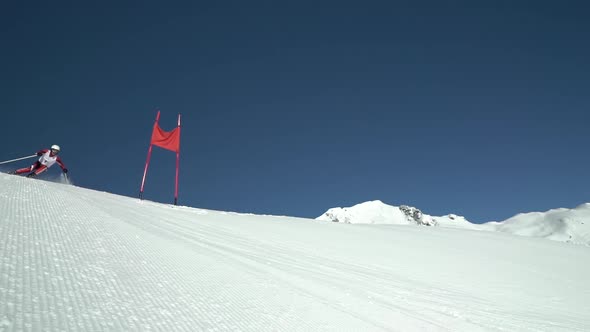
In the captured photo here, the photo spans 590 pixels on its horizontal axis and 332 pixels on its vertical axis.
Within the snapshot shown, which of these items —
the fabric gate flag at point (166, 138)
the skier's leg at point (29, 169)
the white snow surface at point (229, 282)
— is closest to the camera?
the white snow surface at point (229, 282)

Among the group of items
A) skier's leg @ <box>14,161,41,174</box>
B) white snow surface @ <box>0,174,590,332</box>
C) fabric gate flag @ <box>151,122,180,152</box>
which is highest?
fabric gate flag @ <box>151,122,180,152</box>

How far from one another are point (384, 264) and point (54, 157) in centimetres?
1119

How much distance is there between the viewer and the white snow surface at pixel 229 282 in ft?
7.05

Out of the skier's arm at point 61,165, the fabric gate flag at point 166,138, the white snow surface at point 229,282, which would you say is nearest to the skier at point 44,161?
the skier's arm at point 61,165

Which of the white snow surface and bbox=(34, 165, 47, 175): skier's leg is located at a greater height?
bbox=(34, 165, 47, 175): skier's leg

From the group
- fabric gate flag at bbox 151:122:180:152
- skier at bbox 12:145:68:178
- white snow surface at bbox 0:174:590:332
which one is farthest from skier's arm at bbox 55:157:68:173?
white snow surface at bbox 0:174:590:332

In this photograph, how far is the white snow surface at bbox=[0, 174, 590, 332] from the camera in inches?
84.6

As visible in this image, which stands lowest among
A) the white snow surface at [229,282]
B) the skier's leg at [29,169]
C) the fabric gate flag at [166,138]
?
the white snow surface at [229,282]

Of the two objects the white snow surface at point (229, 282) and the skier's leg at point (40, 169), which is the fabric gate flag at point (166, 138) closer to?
the skier's leg at point (40, 169)

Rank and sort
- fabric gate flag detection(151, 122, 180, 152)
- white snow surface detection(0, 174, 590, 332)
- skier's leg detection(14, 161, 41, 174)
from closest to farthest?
A: 1. white snow surface detection(0, 174, 590, 332)
2. skier's leg detection(14, 161, 41, 174)
3. fabric gate flag detection(151, 122, 180, 152)

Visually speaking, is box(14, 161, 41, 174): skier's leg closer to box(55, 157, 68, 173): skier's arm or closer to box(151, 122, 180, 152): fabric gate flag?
box(55, 157, 68, 173): skier's arm

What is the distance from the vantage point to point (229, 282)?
3.53 metres

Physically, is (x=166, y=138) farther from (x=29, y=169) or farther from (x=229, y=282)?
(x=229, y=282)

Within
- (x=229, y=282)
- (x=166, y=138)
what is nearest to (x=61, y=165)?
(x=166, y=138)
